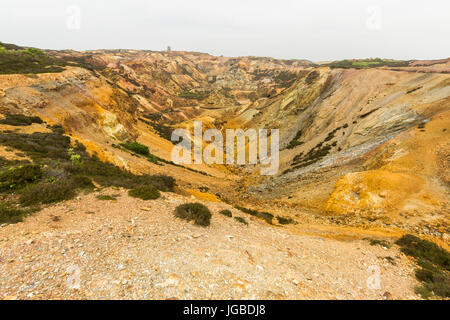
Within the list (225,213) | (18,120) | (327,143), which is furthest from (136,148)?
(327,143)

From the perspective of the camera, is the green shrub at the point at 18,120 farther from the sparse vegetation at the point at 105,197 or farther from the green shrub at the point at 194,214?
the green shrub at the point at 194,214

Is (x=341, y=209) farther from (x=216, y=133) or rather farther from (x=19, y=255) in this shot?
(x=216, y=133)

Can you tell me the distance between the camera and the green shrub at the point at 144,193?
9898mm

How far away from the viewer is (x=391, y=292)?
21.9ft

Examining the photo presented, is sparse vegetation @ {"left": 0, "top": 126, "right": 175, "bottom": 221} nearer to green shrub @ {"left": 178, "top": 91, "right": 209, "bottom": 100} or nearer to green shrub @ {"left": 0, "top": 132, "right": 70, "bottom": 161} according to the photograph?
green shrub @ {"left": 0, "top": 132, "right": 70, "bottom": 161}

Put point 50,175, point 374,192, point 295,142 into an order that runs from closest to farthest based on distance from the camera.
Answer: point 50,175 < point 374,192 < point 295,142

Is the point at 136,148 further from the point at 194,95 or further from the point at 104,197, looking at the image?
the point at 194,95

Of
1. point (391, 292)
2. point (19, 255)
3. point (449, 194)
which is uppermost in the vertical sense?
point (19, 255)

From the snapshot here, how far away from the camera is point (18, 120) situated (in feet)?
57.5

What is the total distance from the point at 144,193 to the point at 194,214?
3.03 metres

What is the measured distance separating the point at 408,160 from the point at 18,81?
42.0 metres

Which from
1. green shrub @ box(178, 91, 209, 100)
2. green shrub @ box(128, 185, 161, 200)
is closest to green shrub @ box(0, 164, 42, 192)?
Result: green shrub @ box(128, 185, 161, 200)

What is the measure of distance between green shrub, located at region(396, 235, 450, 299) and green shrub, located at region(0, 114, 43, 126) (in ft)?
90.6
